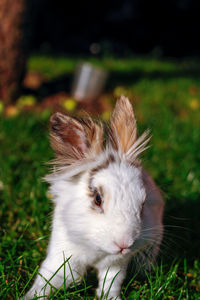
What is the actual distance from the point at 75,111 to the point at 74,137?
3.30 metres

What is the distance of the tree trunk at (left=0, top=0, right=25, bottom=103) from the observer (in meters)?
5.25

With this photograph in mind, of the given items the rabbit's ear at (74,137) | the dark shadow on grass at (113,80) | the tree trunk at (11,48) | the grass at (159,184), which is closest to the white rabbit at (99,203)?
the rabbit's ear at (74,137)

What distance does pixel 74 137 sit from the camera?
2.45 meters

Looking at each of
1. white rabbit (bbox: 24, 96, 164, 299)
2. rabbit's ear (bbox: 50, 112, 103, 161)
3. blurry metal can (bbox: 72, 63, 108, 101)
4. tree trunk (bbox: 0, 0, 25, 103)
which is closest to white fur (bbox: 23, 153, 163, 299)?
white rabbit (bbox: 24, 96, 164, 299)

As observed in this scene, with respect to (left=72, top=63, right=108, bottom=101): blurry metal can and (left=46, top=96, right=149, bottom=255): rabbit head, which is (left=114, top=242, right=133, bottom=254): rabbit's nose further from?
(left=72, top=63, right=108, bottom=101): blurry metal can

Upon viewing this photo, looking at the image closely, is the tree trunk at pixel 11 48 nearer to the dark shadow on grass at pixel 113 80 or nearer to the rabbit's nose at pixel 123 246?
the dark shadow on grass at pixel 113 80

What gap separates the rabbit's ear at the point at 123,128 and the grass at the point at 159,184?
0.31 meters

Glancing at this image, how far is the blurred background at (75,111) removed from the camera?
291 centimetres

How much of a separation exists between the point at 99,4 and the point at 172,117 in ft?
24.5

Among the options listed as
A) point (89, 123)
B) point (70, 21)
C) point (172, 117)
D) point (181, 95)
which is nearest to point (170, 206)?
point (89, 123)

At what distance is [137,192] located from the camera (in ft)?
7.18

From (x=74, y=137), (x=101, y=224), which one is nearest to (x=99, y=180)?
(x=101, y=224)

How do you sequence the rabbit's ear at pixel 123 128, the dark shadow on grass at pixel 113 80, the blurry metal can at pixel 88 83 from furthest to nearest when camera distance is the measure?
1. the dark shadow on grass at pixel 113 80
2. the blurry metal can at pixel 88 83
3. the rabbit's ear at pixel 123 128

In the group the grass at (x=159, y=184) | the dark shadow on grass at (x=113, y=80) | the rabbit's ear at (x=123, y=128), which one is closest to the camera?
the rabbit's ear at (x=123, y=128)
